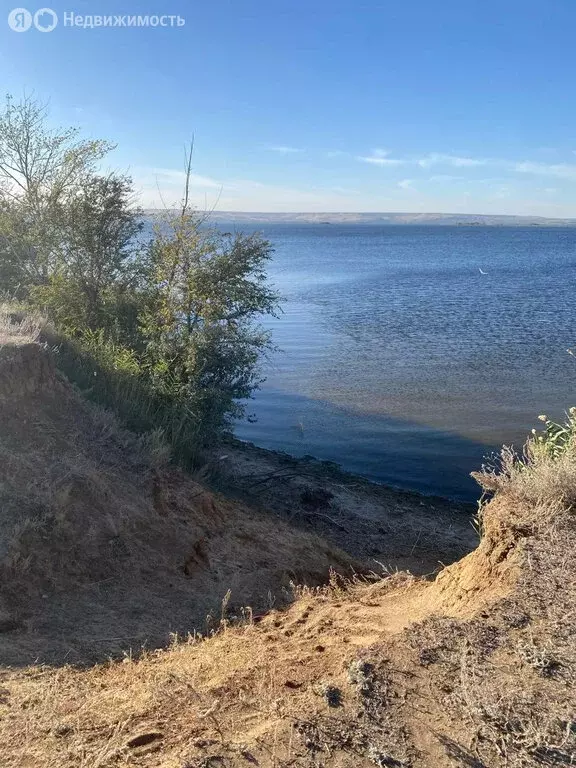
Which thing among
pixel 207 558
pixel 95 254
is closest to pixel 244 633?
pixel 207 558

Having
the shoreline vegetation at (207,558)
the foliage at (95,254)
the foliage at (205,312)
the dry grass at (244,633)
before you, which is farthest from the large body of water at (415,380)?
the dry grass at (244,633)

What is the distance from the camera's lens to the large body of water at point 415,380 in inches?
678

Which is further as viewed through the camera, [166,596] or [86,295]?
[86,295]

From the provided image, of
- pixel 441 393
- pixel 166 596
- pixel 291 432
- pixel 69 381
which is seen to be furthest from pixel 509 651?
pixel 441 393

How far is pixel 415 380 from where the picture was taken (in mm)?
22969

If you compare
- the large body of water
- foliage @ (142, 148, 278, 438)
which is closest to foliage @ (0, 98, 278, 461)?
foliage @ (142, 148, 278, 438)

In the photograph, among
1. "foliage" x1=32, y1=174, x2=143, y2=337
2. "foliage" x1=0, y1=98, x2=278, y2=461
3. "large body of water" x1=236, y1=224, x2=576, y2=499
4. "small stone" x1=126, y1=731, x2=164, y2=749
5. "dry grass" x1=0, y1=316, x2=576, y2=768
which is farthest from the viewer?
"large body of water" x1=236, y1=224, x2=576, y2=499

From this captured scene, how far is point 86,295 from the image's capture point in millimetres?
15539

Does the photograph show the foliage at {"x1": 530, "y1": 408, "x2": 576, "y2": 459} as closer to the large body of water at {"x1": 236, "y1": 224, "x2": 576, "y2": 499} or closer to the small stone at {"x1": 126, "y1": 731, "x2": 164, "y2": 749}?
the small stone at {"x1": 126, "y1": 731, "x2": 164, "y2": 749}

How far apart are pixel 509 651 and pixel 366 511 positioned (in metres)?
9.29

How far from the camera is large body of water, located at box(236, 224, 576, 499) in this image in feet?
56.5

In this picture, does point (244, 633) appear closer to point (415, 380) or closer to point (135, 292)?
point (135, 292)

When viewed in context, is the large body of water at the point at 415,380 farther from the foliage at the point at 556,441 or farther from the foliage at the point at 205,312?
the foliage at the point at 556,441

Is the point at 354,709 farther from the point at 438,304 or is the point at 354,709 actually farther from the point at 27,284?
the point at 438,304
